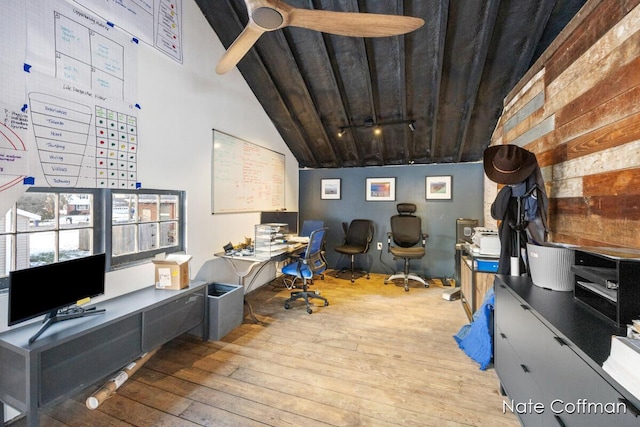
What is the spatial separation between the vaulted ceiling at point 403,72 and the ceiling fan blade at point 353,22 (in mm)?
908

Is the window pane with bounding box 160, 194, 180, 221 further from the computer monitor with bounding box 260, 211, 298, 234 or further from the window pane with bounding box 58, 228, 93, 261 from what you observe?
the computer monitor with bounding box 260, 211, 298, 234

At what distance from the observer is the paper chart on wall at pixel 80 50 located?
163 centimetres

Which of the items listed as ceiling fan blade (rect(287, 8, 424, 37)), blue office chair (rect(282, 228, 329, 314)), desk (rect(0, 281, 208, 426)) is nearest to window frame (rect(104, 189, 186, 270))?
desk (rect(0, 281, 208, 426))

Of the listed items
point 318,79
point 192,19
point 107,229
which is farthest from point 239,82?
point 107,229

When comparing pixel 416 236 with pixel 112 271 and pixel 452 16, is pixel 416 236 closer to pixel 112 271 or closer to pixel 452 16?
pixel 452 16

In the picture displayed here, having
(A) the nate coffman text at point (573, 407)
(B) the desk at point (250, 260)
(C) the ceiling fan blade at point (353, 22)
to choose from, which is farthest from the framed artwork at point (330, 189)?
(A) the nate coffman text at point (573, 407)

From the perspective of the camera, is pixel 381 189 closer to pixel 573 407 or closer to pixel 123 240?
pixel 123 240

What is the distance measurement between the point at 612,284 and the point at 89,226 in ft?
10.2

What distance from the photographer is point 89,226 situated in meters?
1.96

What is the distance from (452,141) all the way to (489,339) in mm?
3170

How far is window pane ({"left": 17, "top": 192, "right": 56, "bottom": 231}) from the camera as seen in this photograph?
5.29 feet

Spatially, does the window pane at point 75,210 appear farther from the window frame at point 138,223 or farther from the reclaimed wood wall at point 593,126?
the reclaimed wood wall at point 593,126

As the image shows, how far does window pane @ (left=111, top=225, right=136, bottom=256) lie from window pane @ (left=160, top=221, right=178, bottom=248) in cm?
28

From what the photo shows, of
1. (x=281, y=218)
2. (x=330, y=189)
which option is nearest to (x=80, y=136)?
(x=281, y=218)
